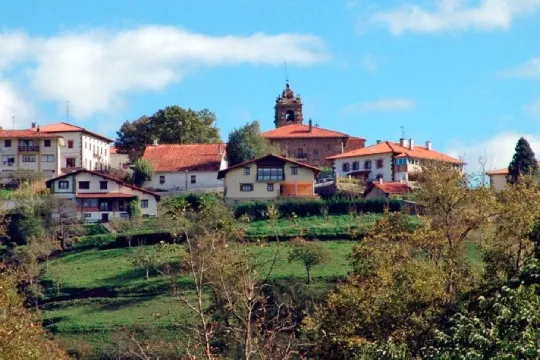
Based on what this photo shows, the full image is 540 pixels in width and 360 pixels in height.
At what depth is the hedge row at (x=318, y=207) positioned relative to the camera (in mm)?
76688

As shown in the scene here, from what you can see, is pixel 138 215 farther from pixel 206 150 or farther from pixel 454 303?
pixel 454 303

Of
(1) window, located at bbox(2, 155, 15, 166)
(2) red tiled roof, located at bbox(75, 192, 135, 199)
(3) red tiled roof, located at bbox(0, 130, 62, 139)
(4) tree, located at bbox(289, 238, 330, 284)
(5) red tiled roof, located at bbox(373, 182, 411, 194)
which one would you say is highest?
(3) red tiled roof, located at bbox(0, 130, 62, 139)

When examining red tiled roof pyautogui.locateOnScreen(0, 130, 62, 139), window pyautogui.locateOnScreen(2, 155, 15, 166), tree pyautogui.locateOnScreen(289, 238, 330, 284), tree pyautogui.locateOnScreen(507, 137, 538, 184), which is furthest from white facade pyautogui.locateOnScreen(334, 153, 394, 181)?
tree pyautogui.locateOnScreen(289, 238, 330, 284)

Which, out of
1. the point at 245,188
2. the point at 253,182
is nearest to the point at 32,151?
the point at 245,188

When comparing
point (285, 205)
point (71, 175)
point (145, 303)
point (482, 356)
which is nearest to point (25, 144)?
point (71, 175)

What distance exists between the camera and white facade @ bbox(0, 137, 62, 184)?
306 feet

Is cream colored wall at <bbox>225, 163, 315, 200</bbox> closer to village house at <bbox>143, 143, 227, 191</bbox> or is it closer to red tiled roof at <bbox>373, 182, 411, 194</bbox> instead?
village house at <bbox>143, 143, 227, 191</bbox>

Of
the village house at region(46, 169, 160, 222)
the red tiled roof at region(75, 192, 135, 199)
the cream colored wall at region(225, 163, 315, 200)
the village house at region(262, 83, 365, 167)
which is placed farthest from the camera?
the village house at region(262, 83, 365, 167)

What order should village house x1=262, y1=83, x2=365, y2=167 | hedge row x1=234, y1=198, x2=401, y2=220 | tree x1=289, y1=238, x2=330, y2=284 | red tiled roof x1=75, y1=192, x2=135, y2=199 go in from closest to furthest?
tree x1=289, y1=238, x2=330, y2=284 < hedge row x1=234, y1=198, x2=401, y2=220 < red tiled roof x1=75, y1=192, x2=135, y2=199 < village house x1=262, y1=83, x2=365, y2=167

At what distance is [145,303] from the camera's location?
6016 centimetres

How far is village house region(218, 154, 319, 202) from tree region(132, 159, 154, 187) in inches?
217

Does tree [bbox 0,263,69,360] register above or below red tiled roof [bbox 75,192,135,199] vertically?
below

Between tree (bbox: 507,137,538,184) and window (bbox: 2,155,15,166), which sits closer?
tree (bbox: 507,137,538,184)

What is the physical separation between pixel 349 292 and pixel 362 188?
54.0 metres
